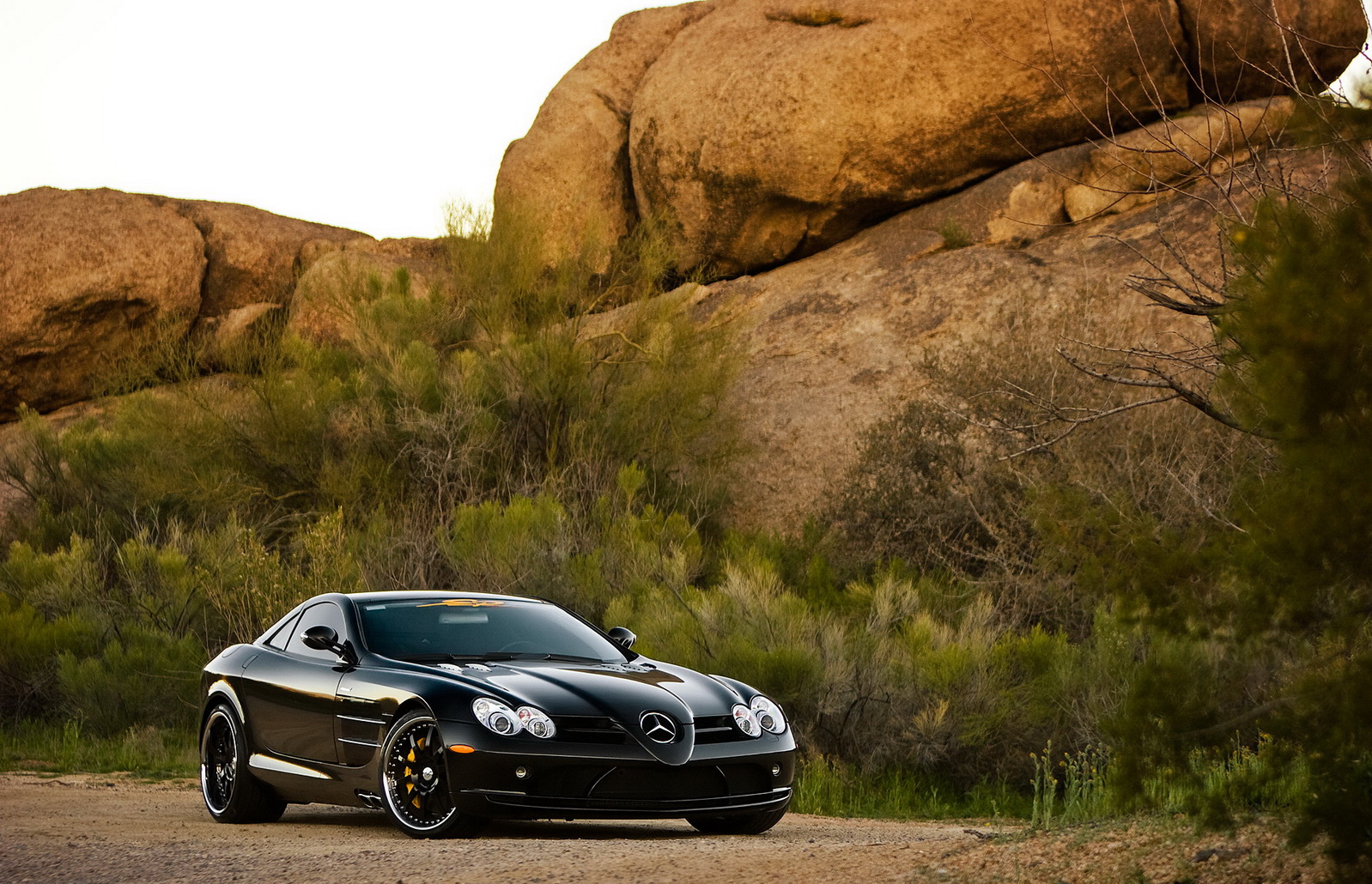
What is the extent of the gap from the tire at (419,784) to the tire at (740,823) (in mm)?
1368

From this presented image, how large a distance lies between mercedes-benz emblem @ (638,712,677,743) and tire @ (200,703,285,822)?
278 cm

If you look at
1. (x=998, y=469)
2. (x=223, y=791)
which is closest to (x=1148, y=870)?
(x=223, y=791)

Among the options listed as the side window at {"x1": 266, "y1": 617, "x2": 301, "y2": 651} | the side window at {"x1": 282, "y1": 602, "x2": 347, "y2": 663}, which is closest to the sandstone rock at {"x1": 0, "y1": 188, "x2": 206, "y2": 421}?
the side window at {"x1": 266, "y1": 617, "x2": 301, "y2": 651}

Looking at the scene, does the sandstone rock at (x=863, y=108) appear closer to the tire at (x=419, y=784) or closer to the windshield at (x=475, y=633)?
the windshield at (x=475, y=633)

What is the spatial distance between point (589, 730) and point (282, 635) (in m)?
2.72

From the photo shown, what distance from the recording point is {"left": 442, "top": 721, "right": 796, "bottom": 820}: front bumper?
7.85m

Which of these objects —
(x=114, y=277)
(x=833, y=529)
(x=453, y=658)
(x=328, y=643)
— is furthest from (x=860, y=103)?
(x=328, y=643)

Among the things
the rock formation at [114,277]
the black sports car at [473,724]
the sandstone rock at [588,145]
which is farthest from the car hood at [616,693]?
the rock formation at [114,277]

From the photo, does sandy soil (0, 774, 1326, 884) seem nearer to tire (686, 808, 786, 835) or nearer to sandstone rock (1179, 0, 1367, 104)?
tire (686, 808, 786, 835)

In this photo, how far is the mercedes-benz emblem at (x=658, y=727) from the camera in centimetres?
810

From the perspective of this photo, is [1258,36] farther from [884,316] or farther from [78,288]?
[78,288]

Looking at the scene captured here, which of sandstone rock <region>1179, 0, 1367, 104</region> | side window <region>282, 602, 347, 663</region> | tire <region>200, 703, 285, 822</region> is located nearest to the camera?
side window <region>282, 602, 347, 663</region>

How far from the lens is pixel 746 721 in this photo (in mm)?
8531

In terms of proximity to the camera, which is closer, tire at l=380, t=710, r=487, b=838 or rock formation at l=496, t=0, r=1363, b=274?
tire at l=380, t=710, r=487, b=838
